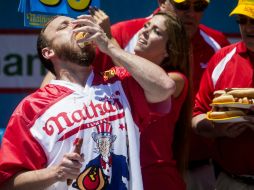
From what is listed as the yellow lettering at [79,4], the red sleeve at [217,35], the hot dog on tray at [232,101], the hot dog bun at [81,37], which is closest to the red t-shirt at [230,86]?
the hot dog on tray at [232,101]

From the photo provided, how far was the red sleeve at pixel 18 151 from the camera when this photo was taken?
99.8 inches

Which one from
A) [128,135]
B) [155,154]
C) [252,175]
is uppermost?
[128,135]

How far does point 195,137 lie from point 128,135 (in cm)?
109

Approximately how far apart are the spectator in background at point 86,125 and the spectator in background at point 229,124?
0.70m

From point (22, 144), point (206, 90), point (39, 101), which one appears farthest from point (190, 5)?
point (22, 144)

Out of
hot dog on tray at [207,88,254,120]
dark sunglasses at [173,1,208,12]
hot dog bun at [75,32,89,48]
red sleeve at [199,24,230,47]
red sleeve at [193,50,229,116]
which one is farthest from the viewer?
red sleeve at [199,24,230,47]

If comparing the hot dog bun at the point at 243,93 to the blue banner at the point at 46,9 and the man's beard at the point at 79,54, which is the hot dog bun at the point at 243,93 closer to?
the man's beard at the point at 79,54

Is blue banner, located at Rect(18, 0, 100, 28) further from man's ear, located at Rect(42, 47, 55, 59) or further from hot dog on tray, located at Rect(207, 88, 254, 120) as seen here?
Answer: hot dog on tray, located at Rect(207, 88, 254, 120)

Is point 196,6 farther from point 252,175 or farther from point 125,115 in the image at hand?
point 125,115

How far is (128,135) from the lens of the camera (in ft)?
8.55

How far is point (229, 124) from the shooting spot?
125 inches

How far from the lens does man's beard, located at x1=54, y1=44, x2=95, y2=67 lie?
268 cm

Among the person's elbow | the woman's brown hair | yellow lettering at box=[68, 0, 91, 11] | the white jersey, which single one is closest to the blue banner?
yellow lettering at box=[68, 0, 91, 11]

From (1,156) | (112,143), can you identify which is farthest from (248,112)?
(1,156)
